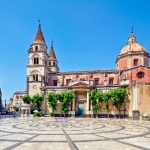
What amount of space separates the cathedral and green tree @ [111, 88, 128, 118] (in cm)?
142

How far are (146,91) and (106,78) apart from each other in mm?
11574

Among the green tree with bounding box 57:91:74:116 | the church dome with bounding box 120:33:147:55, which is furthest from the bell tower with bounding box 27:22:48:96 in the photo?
the church dome with bounding box 120:33:147:55

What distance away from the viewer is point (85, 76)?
54.4 metres

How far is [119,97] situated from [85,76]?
11663 millimetres

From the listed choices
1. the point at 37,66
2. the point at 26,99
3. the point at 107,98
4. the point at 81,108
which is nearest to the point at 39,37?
the point at 37,66

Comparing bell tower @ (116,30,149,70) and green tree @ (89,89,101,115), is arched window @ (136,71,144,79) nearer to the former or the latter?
bell tower @ (116,30,149,70)

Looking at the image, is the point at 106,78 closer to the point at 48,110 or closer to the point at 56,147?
the point at 48,110

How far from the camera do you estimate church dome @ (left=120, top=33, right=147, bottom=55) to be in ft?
167

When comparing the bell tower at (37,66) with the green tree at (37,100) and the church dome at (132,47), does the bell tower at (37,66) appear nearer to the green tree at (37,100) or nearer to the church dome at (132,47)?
the green tree at (37,100)

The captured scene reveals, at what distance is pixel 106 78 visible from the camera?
52.5 metres

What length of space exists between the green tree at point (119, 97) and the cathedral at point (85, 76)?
4.67 ft

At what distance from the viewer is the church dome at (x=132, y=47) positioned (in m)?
51.0

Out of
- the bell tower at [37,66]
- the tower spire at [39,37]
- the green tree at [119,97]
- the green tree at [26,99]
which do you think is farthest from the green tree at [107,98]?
the tower spire at [39,37]

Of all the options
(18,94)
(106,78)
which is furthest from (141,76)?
(18,94)
